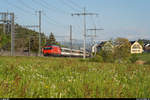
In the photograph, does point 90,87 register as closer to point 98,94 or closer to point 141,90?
point 98,94

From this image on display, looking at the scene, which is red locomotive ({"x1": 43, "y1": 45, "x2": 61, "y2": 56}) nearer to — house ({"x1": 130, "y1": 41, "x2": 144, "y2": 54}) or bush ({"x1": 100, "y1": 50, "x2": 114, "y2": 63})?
bush ({"x1": 100, "y1": 50, "x2": 114, "y2": 63})

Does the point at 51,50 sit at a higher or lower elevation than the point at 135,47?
lower

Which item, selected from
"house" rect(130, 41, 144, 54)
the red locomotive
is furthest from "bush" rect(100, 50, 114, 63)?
"house" rect(130, 41, 144, 54)

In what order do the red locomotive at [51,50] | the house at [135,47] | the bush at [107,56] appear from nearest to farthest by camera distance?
the bush at [107,56] < the red locomotive at [51,50] < the house at [135,47]

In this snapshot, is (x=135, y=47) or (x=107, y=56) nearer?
(x=107, y=56)

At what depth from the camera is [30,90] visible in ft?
10.4

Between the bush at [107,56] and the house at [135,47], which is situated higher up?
the house at [135,47]

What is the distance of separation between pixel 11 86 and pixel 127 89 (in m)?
1.93

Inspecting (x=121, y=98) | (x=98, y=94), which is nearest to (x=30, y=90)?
(x=98, y=94)

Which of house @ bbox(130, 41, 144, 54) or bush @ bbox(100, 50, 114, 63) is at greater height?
house @ bbox(130, 41, 144, 54)

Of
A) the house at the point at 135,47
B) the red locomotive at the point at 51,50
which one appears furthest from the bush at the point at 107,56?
the house at the point at 135,47

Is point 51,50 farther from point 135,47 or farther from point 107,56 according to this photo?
point 135,47

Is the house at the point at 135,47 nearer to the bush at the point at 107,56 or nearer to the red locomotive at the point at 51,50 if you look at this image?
the red locomotive at the point at 51,50

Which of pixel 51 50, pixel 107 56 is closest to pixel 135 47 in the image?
pixel 51 50
